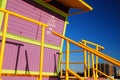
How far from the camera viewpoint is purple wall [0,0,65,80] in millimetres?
6230

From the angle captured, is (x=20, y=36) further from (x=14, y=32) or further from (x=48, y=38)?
(x=48, y=38)

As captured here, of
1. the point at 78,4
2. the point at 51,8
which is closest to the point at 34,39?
the point at 51,8

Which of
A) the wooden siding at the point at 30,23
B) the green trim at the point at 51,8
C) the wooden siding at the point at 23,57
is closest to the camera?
the wooden siding at the point at 23,57

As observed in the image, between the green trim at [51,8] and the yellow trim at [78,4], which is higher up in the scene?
the yellow trim at [78,4]

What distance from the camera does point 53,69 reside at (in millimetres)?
7973

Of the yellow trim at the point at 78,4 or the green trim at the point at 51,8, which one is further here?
the yellow trim at the point at 78,4

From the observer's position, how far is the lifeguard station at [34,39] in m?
5.88

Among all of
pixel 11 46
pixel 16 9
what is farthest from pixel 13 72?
pixel 16 9

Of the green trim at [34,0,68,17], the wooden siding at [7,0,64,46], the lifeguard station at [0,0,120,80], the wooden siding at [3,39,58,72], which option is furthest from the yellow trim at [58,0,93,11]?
the wooden siding at [3,39,58,72]

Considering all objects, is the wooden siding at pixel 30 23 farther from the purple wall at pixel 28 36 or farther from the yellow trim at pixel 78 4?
the yellow trim at pixel 78 4

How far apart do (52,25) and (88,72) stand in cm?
241

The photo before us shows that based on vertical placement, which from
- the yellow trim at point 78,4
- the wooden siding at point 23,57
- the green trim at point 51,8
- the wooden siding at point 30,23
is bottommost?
the wooden siding at point 23,57

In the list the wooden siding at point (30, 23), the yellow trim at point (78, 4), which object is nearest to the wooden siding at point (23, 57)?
the wooden siding at point (30, 23)

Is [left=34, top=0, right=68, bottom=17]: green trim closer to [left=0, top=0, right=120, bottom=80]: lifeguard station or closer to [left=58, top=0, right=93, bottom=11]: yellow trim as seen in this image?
[left=0, top=0, right=120, bottom=80]: lifeguard station
